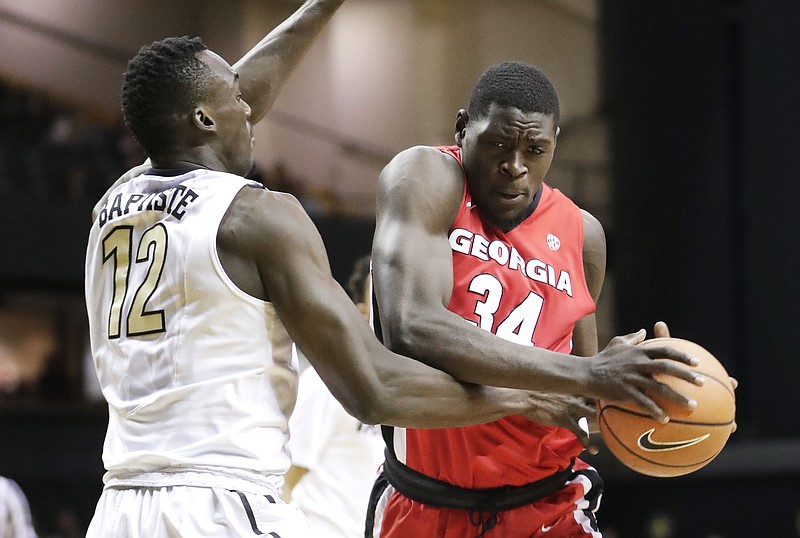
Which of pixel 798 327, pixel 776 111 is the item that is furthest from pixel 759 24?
pixel 798 327

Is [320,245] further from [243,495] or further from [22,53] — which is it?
[22,53]

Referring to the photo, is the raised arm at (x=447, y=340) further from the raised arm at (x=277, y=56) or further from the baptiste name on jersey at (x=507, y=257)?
the raised arm at (x=277, y=56)

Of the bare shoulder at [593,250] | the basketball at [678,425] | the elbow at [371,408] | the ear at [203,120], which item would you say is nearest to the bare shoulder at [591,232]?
the bare shoulder at [593,250]

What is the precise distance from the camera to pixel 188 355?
10.5ft

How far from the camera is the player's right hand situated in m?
3.44

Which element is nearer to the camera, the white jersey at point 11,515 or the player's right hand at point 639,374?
the player's right hand at point 639,374

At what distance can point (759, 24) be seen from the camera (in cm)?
1416

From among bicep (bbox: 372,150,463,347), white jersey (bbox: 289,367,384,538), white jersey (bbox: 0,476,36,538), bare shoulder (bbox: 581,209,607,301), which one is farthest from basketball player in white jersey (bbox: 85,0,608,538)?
white jersey (bbox: 0,476,36,538)

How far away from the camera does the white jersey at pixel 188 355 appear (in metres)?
3.20

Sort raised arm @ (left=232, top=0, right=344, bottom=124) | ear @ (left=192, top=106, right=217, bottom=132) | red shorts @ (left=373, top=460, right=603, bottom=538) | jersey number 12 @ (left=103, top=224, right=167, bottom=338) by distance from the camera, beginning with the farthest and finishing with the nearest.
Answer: raised arm @ (left=232, top=0, right=344, bottom=124)
red shorts @ (left=373, top=460, right=603, bottom=538)
ear @ (left=192, top=106, right=217, bottom=132)
jersey number 12 @ (left=103, top=224, right=167, bottom=338)

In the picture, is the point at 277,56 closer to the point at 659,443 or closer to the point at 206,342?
the point at 206,342

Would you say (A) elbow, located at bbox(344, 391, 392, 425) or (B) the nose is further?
(B) the nose

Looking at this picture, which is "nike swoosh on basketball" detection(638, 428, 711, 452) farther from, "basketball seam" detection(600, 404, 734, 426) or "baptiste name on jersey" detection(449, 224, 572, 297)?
"baptiste name on jersey" detection(449, 224, 572, 297)

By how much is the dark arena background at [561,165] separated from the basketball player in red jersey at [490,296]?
31.2ft
